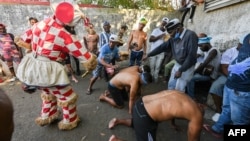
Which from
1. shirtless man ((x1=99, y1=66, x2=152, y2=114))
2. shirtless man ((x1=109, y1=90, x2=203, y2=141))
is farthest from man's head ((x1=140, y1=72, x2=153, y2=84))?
shirtless man ((x1=109, y1=90, x2=203, y2=141))

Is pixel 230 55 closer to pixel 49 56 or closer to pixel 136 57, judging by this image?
pixel 136 57

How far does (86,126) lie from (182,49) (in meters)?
2.17

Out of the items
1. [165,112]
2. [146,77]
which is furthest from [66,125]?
[165,112]

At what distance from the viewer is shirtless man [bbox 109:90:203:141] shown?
253cm

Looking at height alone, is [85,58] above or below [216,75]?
above

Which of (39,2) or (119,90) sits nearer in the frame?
(119,90)

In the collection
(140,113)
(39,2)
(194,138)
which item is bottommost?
(194,138)

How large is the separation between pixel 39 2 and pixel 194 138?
21.9 ft

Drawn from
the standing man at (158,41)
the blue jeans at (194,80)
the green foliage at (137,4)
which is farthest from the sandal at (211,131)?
the green foliage at (137,4)

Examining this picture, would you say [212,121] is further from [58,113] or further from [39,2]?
[39,2]

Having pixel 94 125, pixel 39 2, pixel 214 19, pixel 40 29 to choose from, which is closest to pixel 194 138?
pixel 94 125

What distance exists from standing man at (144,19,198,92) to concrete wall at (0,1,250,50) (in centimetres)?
139

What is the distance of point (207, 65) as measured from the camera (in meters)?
4.27

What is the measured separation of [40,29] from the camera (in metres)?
3.05
